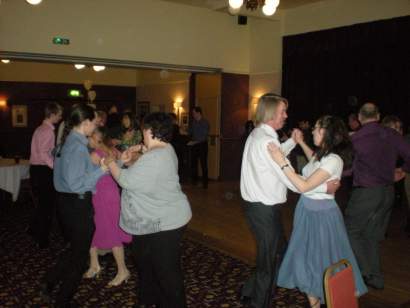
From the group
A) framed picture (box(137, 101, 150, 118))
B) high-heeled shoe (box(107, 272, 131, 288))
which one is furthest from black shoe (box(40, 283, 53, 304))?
framed picture (box(137, 101, 150, 118))

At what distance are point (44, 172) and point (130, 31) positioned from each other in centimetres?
445

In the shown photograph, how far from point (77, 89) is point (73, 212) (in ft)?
42.9

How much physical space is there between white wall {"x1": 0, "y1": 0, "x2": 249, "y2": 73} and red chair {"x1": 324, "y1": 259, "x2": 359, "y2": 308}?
709 centimetres

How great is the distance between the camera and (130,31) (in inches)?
337

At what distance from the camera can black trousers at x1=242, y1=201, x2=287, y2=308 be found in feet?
10.2

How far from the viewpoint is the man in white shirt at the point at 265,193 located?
3049 mm

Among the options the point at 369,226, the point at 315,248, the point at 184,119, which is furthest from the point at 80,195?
the point at 184,119

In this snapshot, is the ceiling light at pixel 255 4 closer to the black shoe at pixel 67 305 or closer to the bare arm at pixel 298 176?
the bare arm at pixel 298 176

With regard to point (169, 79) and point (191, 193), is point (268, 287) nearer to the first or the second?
point (191, 193)

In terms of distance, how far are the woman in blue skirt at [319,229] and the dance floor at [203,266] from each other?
68cm

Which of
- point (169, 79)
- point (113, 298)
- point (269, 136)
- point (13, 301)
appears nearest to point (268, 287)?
point (269, 136)

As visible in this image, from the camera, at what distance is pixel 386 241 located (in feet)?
17.7

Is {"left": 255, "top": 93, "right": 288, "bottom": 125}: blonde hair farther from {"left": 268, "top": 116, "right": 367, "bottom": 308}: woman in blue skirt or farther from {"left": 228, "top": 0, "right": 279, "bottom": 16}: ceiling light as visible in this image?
{"left": 228, "top": 0, "right": 279, "bottom": 16}: ceiling light

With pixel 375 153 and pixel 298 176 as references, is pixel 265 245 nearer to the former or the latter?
pixel 298 176
